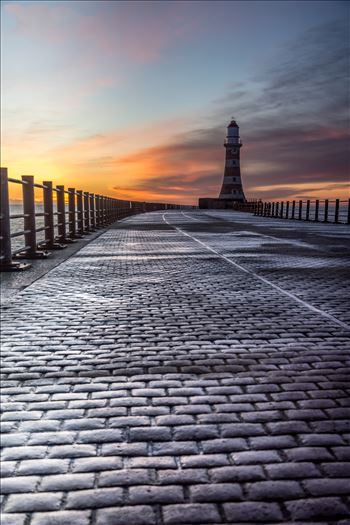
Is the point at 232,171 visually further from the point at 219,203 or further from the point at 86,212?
the point at 86,212

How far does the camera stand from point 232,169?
87188 mm

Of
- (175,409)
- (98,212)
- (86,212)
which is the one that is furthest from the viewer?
(98,212)

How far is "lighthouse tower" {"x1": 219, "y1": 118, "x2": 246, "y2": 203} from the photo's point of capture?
283ft

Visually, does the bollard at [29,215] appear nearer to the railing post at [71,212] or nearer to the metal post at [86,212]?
the railing post at [71,212]

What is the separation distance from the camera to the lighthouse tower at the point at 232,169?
283 feet

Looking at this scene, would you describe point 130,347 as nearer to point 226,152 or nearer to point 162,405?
point 162,405

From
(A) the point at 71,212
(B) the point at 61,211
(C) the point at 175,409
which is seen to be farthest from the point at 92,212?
(C) the point at 175,409

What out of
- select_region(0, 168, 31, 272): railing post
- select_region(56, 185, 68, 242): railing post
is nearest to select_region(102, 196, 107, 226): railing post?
select_region(56, 185, 68, 242): railing post

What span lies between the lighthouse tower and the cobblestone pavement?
266 feet

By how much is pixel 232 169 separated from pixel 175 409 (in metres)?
85.5

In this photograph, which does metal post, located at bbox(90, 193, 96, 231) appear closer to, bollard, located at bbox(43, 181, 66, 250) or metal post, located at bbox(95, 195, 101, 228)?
metal post, located at bbox(95, 195, 101, 228)

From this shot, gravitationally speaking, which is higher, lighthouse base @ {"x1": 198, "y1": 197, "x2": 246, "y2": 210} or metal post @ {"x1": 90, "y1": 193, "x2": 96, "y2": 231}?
metal post @ {"x1": 90, "y1": 193, "x2": 96, "y2": 231}

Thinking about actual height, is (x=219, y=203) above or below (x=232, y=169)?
below

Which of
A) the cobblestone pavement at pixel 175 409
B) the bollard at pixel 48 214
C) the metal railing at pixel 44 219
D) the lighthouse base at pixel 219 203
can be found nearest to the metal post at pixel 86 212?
the metal railing at pixel 44 219
